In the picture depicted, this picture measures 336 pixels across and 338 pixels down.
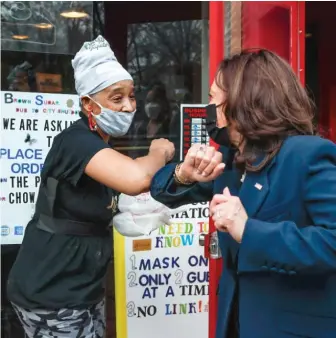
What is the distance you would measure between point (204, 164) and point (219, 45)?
3.29ft

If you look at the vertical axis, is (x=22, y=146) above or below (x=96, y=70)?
below

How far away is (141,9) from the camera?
434 cm

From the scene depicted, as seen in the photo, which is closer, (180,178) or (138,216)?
(180,178)

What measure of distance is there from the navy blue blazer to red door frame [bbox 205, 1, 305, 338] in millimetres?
894

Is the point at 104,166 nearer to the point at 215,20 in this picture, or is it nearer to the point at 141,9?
the point at 215,20

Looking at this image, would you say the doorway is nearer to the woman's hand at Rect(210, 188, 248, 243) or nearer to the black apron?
the black apron

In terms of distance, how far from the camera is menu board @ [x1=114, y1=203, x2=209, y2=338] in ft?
9.84

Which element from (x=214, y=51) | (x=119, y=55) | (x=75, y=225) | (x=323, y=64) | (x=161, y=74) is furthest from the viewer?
(x=323, y=64)

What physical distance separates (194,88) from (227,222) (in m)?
2.56

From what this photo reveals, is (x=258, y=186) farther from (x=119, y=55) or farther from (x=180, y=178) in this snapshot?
(x=119, y=55)

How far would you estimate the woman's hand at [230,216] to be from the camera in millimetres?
1478

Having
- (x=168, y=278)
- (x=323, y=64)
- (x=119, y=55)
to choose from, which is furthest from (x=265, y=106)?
(x=323, y=64)

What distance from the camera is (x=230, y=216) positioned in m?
1.48

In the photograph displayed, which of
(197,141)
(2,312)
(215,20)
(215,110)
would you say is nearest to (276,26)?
(215,20)
